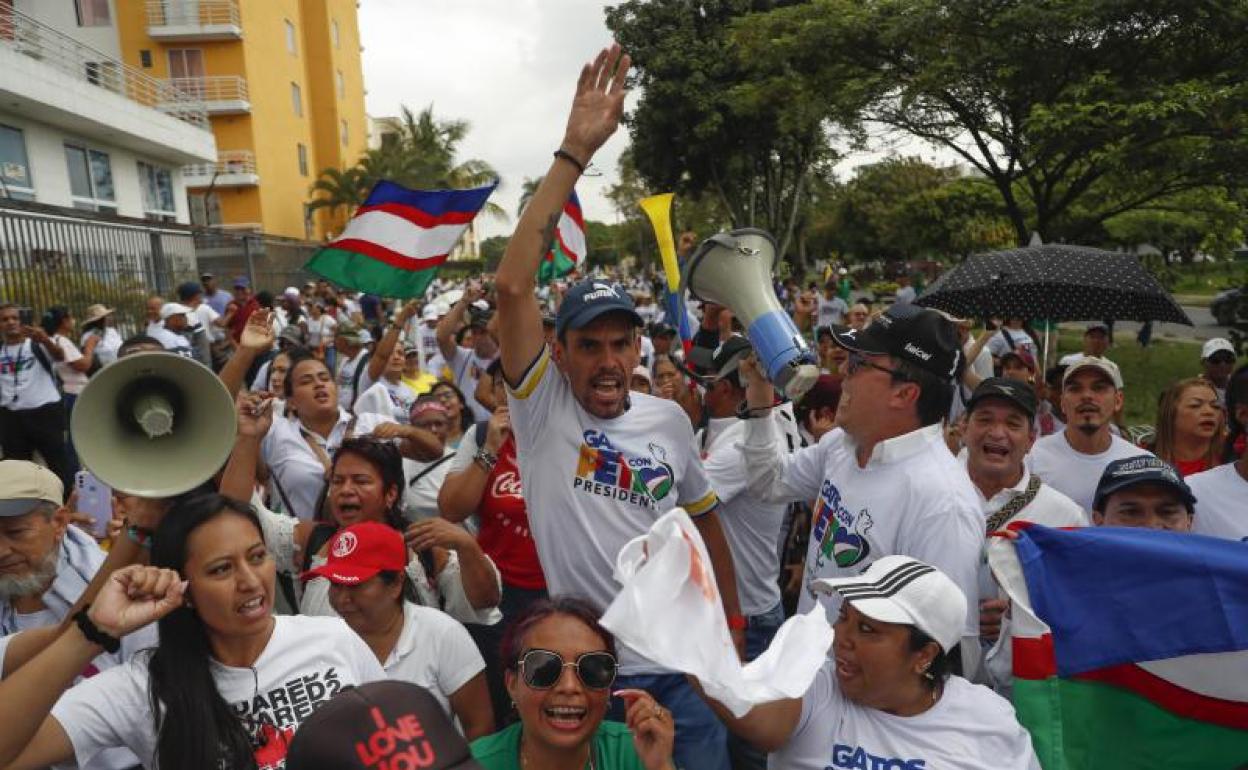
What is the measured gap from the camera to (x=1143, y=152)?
10.3m

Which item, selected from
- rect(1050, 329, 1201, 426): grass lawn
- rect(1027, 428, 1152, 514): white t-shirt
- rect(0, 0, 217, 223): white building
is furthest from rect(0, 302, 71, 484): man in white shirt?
rect(1050, 329, 1201, 426): grass lawn

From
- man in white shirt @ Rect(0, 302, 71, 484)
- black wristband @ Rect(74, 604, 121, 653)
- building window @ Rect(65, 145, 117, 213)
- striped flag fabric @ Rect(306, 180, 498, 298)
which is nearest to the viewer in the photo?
black wristband @ Rect(74, 604, 121, 653)

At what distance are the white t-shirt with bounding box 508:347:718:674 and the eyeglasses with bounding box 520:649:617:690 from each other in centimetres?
44

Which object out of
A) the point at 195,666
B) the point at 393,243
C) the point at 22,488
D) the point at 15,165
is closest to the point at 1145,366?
the point at 393,243

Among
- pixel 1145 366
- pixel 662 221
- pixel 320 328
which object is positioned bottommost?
pixel 1145 366

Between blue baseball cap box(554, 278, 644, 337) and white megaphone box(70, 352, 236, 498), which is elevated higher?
blue baseball cap box(554, 278, 644, 337)

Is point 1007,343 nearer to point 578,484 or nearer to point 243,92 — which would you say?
point 578,484

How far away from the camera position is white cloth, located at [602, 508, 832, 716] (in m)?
1.58

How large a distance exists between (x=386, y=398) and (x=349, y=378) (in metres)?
2.04

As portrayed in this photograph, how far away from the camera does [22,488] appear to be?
8.74ft

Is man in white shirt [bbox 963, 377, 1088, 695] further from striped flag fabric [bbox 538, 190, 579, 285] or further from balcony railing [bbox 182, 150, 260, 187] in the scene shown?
balcony railing [bbox 182, 150, 260, 187]

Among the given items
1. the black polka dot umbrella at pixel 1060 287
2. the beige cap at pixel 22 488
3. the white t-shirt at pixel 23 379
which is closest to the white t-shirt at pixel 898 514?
the beige cap at pixel 22 488

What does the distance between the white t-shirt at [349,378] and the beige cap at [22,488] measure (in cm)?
356

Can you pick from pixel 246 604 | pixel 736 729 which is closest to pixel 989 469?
pixel 736 729
